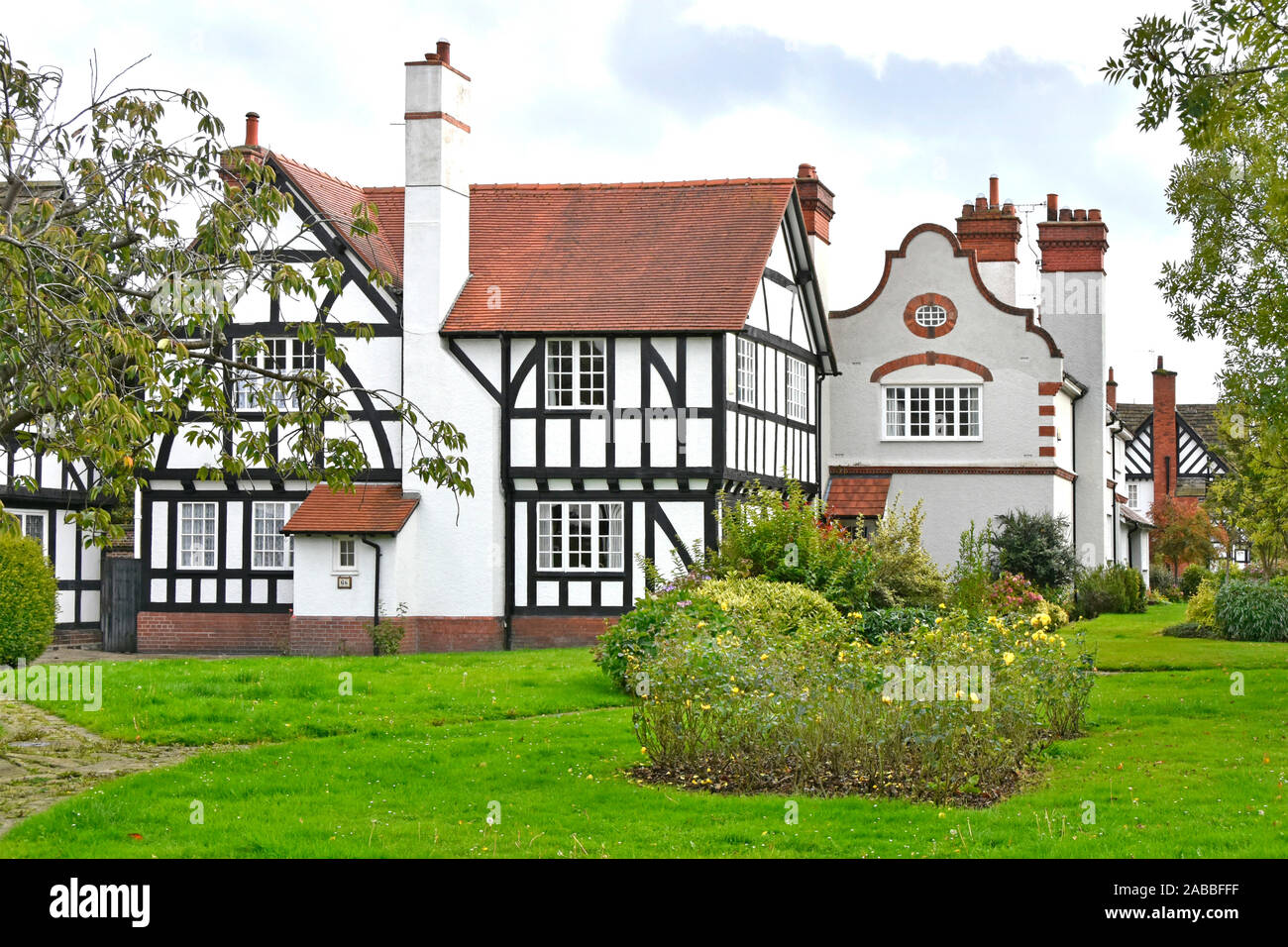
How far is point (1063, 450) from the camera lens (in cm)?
3491

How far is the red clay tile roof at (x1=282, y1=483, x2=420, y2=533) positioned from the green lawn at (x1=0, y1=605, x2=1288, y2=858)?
8.13 metres

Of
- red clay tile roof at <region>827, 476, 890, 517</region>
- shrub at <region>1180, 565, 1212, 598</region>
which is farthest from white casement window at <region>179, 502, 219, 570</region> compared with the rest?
shrub at <region>1180, 565, 1212, 598</region>

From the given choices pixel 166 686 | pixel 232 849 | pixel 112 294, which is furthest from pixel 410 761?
pixel 166 686

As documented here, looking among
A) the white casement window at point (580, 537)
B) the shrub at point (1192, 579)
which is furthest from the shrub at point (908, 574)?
the shrub at point (1192, 579)

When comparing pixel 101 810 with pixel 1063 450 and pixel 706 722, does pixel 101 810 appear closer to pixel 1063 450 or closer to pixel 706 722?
pixel 706 722

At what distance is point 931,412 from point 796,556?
1412cm

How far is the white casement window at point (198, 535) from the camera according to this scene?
28.3 metres

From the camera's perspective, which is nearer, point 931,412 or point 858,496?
point 858,496

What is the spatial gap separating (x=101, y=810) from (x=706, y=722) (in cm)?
478

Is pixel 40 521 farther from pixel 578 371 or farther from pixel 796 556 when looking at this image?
pixel 796 556

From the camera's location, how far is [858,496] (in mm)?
33469

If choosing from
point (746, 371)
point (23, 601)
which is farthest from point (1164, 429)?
point (23, 601)

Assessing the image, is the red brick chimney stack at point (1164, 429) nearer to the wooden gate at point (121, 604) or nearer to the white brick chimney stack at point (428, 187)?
the white brick chimney stack at point (428, 187)

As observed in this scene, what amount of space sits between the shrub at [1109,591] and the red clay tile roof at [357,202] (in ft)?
58.8
